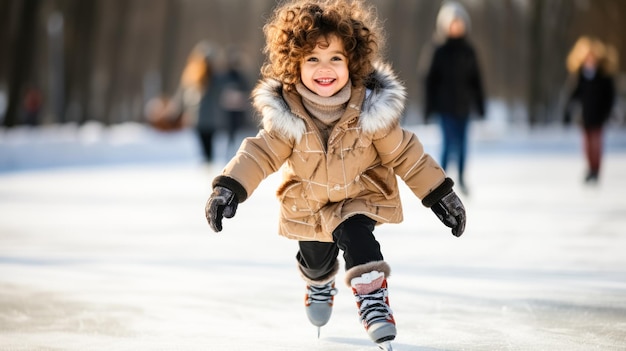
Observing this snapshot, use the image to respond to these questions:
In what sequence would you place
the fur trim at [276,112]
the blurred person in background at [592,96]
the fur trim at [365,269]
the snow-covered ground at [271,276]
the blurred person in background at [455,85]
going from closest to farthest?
the fur trim at [365,269] < the fur trim at [276,112] < the snow-covered ground at [271,276] < the blurred person in background at [455,85] < the blurred person in background at [592,96]

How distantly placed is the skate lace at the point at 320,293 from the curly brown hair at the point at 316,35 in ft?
2.38

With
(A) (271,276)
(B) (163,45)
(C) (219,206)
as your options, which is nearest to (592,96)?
(A) (271,276)

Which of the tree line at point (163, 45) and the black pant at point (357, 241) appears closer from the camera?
the black pant at point (357, 241)

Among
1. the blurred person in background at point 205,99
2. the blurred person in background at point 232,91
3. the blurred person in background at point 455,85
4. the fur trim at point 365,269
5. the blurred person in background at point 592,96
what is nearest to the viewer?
the fur trim at point 365,269

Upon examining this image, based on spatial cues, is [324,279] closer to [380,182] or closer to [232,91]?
[380,182]

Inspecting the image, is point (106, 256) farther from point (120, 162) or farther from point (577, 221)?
point (120, 162)

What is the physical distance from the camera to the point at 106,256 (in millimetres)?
5375

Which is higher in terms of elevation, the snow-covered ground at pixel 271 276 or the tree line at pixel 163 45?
the tree line at pixel 163 45

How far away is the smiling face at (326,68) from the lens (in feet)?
10.4

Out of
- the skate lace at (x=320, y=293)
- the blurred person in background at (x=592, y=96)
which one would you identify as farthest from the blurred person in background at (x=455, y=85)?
the skate lace at (x=320, y=293)

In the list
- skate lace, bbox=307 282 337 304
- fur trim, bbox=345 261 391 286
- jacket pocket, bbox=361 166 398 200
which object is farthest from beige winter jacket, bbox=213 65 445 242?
skate lace, bbox=307 282 337 304

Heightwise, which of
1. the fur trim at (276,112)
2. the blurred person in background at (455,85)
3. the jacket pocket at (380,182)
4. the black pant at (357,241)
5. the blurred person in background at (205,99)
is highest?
the blurred person in background at (205,99)

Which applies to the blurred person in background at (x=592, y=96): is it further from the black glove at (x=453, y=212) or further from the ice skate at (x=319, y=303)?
→ the black glove at (x=453, y=212)

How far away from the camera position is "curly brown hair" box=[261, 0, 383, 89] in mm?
3186
